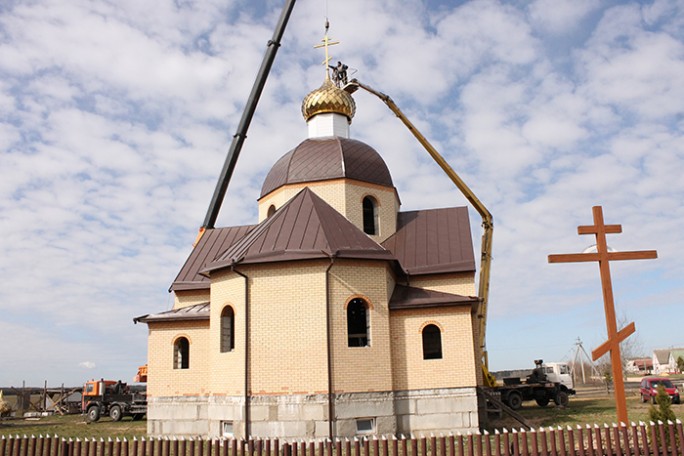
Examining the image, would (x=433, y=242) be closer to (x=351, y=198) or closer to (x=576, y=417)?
(x=351, y=198)

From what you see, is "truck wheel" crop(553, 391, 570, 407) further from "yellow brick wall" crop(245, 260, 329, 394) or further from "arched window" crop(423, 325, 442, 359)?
"yellow brick wall" crop(245, 260, 329, 394)

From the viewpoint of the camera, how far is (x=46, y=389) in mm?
28250

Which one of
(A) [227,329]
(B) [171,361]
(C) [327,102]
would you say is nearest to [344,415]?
(A) [227,329]

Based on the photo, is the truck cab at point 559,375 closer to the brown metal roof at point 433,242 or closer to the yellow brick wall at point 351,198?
the brown metal roof at point 433,242

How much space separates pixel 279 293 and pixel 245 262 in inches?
39.5

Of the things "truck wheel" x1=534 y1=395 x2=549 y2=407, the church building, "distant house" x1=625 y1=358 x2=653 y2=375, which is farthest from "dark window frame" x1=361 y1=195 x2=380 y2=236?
"distant house" x1=625 y1=358 x2=653 y2=375

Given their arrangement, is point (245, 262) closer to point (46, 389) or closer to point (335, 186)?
point (335, 186)

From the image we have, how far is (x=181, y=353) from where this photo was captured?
50.2ft

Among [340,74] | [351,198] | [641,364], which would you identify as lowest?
[641,364]

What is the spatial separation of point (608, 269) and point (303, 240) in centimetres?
616

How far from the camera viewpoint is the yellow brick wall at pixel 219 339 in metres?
12.3

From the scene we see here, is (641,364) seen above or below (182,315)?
below

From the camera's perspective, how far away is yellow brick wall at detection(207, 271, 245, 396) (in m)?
12.3

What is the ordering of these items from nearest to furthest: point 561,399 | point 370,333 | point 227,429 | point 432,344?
point 227,429
point 370,333
point 432,344
point 561,399
